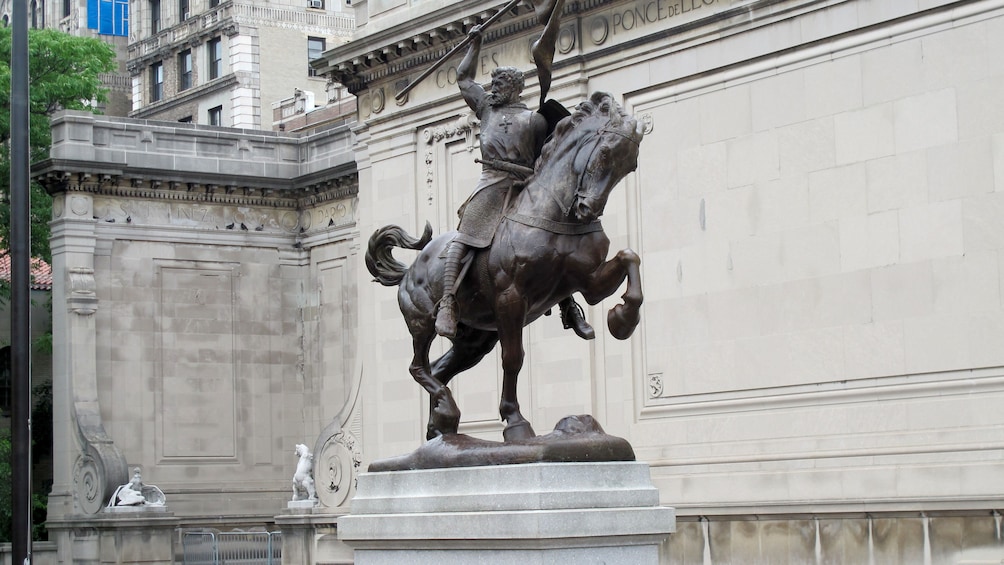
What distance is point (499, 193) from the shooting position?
14.8m

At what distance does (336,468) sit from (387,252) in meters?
A: 21.5

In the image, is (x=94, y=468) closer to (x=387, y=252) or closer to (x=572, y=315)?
(x=387, y=252)

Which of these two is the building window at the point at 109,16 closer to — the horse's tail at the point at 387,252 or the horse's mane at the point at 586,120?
the horse's tail at the point at 387,252

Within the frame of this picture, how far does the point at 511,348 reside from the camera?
14.5 metres

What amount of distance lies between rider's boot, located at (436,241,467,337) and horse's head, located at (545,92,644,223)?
1043 millimetres

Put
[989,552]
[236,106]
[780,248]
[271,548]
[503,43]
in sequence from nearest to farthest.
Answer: [989,552], [780,248], [503,43], [271,548], [236,106]

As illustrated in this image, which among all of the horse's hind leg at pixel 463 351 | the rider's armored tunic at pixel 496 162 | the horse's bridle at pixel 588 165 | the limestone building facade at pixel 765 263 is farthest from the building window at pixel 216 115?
the horse's bridle at pixel 588 165

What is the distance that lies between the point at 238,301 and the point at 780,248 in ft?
67.7

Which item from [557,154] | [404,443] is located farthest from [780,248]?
[557,154]

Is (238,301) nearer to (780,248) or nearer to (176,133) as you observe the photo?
(176,133)

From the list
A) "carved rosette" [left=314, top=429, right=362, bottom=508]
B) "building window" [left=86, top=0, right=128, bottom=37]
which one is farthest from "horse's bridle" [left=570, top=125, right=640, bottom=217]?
"building window" [left=86, top=0, right=128, bottom=37]

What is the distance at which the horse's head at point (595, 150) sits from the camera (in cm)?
1398

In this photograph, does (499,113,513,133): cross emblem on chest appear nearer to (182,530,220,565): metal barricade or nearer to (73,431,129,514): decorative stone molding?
(182,530,220,565): metal barricade

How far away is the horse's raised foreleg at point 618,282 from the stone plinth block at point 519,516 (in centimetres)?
114
